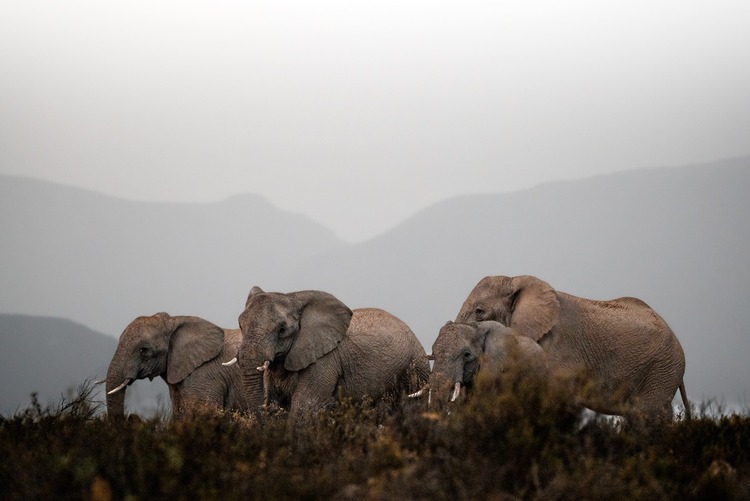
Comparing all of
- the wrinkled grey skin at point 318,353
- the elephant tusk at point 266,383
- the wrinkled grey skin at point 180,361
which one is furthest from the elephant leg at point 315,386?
the wrinkled grey skin at point 180,361

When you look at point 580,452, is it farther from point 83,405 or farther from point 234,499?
point 83,405

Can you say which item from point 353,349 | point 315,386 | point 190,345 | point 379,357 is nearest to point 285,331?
point 315,386

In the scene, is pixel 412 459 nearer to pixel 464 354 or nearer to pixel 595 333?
pixel 464 354

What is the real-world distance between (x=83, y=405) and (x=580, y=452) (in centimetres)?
578

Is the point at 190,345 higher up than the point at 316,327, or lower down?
lower down

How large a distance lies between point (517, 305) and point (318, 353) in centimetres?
265

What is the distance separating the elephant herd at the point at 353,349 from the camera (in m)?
12.4

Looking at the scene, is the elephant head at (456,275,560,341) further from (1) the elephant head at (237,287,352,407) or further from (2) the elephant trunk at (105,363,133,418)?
(2) the elephant trunk at (105,363,133,418)

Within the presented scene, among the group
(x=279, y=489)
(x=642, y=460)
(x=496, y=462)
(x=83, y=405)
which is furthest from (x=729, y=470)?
(x=83, y=405)

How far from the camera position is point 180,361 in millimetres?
13914

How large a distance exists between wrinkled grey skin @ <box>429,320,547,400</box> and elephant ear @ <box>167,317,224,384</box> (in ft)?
12.5

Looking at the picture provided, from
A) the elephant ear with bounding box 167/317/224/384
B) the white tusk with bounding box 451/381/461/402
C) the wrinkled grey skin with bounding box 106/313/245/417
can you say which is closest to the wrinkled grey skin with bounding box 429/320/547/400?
the white tusk with bounding box 451/381/461/402

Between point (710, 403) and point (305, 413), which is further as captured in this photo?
point (710, 403)

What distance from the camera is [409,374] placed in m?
13.9
